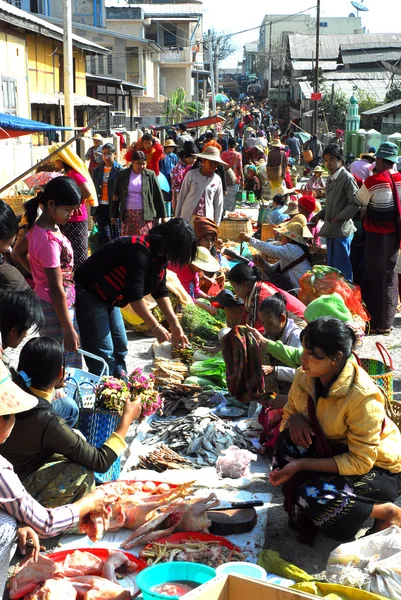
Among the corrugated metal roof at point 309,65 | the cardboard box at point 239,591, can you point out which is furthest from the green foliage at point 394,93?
the cardboard box at point 239,591

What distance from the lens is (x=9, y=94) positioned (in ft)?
58.1

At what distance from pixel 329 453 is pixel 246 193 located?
14.8m

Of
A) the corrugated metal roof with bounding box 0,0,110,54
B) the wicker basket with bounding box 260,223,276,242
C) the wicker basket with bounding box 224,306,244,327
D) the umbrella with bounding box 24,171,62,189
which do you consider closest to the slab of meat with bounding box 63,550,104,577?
the wicker basket with bounding box 224,306,244,327

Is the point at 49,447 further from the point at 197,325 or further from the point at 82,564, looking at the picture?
the point at 197,325

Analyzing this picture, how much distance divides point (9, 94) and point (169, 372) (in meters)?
13.4

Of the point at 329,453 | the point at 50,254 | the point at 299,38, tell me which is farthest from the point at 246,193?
the point at 299,38

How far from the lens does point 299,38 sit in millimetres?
57750

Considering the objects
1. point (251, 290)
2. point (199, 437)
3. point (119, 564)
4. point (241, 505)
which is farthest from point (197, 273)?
point (119, 564)

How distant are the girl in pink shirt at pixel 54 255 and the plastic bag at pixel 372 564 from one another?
2.26m

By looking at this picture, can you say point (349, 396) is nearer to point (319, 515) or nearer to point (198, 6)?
point (319, 515)

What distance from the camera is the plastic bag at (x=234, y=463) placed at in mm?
4598

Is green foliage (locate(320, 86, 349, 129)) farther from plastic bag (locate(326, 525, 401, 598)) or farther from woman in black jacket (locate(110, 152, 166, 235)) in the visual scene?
plastic bag (locate(326, 525, 401, 598))

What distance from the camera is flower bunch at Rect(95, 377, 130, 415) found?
4449 mm

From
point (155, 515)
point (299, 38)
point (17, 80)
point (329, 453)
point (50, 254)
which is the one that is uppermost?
point (299, 38)
